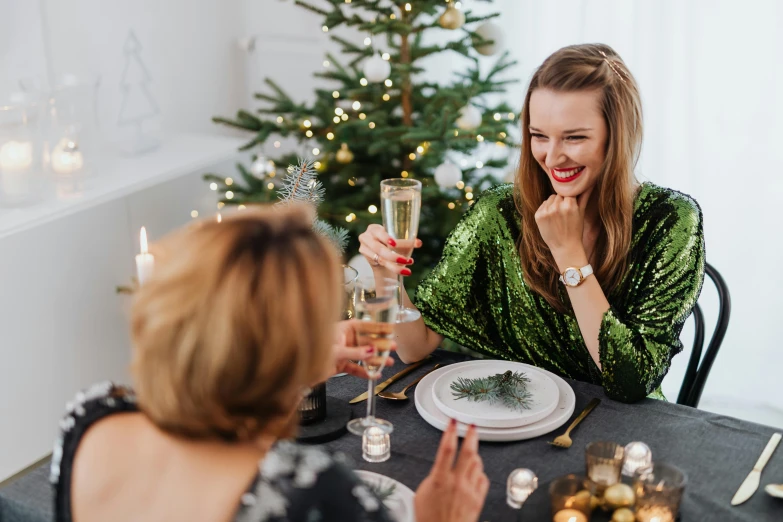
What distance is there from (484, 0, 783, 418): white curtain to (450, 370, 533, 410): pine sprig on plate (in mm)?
1910

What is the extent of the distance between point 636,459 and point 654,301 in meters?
0.50

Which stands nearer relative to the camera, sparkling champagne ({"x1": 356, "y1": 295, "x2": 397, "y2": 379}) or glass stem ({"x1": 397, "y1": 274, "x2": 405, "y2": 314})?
sparkling champagne ({"x1": 356, "y1": 295, "x2": 397, "y2": 379})

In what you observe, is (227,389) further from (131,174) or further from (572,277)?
(131,174)

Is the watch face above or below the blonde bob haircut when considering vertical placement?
below

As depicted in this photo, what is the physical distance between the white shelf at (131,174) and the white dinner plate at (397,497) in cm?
183

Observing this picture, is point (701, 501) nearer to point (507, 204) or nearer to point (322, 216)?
point (507, 204)

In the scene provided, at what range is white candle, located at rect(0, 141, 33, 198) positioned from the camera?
2678 millimetres

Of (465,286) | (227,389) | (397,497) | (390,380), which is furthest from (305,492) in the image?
(465,286)

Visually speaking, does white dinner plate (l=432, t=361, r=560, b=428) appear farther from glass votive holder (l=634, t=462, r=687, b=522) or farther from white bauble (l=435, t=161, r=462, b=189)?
white bauble (l=435, t=161, r=462, b=189)

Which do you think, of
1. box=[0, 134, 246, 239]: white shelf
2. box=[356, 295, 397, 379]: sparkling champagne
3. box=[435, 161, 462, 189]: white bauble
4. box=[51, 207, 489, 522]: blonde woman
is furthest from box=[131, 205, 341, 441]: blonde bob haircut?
box=[0, 134, 246, 239]: white shelf

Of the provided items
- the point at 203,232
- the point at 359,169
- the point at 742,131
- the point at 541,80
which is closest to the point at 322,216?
the point at 359,169

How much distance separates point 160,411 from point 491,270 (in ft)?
3.87

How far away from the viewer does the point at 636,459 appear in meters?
1.25

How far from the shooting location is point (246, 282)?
2.72ft
